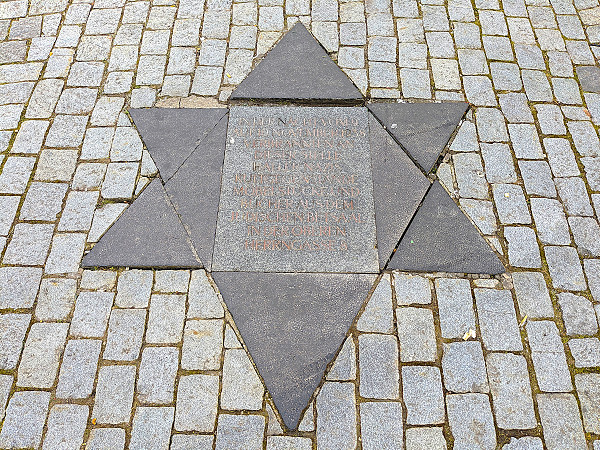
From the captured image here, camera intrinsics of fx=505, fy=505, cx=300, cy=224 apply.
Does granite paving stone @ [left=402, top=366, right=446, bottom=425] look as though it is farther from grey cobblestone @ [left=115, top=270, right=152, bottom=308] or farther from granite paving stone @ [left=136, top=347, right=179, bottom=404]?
grey cobblestone @ [left=115, top=270, right=152, bottom=308]

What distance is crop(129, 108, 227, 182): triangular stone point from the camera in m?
4.17

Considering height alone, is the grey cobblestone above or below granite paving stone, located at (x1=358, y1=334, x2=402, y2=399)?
above

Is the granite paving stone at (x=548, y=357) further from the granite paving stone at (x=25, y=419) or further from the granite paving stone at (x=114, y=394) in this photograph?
the granite paving stone at (x=25, y=419)

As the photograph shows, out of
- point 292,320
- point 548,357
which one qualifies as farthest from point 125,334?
point 548,357

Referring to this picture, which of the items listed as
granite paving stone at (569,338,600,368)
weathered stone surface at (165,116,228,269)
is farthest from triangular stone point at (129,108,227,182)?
granite paving stone at (569,338,600,368)

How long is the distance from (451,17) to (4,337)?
487 centimetres

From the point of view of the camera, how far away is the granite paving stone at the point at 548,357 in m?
3.23

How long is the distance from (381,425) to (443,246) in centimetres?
136

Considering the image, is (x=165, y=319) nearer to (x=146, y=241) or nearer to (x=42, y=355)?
(x=146, y=241)

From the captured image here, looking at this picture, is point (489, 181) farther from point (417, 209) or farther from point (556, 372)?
point (556, 372)

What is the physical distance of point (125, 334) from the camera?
11.2ft

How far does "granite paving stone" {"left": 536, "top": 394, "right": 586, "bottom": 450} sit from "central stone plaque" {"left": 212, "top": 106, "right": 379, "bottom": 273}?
1.40 meters

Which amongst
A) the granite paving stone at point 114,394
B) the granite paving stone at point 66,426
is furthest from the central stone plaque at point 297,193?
the granite paving stone at point 66,426

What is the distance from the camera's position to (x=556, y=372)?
3.27m
